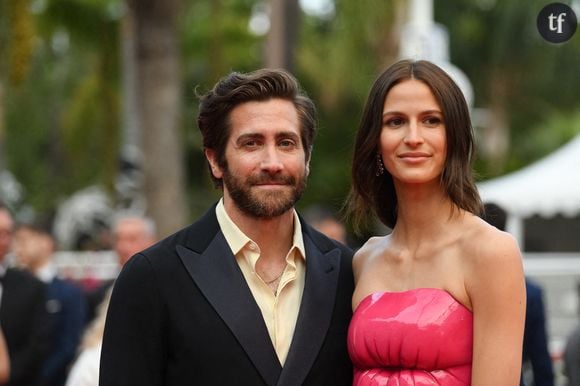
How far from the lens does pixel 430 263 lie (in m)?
4.68

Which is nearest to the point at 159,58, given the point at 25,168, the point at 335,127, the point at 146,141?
the point at 146,141

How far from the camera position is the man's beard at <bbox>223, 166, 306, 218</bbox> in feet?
15.0

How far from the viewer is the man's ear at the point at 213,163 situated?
4.79 meters

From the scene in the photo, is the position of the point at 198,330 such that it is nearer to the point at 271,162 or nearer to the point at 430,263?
the point at 271,162

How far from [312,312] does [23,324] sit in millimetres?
5459

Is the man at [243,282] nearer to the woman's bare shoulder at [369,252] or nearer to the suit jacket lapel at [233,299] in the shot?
the suit jacket lapel at [233,299]

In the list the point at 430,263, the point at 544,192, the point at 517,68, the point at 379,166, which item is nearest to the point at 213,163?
the point at 379,166

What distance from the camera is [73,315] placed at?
1071 centimetres

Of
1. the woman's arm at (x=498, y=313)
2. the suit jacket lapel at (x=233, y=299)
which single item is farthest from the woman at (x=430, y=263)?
the suit jacket lapel at (x=233, y=299)

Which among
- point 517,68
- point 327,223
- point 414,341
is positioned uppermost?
point 414,341

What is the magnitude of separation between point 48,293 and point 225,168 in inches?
233

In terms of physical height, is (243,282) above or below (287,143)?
below

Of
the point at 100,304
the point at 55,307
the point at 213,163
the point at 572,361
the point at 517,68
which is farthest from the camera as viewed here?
the point at 517,68

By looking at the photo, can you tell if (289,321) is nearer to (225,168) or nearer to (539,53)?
(225,168)
